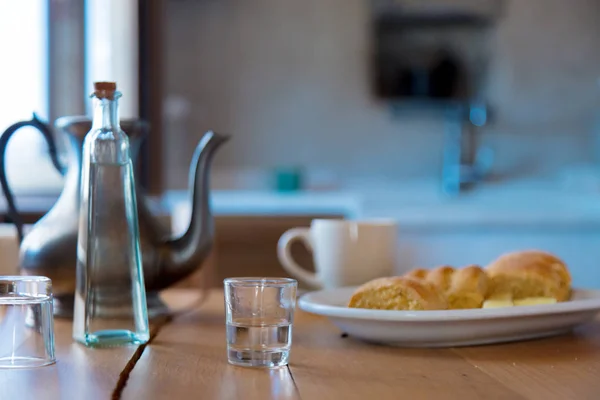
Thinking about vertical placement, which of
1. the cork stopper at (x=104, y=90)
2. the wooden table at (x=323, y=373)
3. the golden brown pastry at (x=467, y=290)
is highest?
the cork stopper at (x=104, y=90)

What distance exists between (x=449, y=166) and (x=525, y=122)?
1.42 feet

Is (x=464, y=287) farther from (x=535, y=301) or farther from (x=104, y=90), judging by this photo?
(x=104, y=90)

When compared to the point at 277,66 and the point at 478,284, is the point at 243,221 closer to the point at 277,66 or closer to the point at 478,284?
the point at 277,66

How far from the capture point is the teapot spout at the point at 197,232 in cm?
93

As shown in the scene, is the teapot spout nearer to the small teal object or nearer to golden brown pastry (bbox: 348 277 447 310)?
golden brown pastry (bbox: 348 277 447 310)

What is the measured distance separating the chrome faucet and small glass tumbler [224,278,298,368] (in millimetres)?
2813

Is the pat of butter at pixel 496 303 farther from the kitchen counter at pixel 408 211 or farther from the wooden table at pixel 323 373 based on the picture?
the kitchen counter at pixel 408 211

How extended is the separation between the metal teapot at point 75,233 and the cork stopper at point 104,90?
6.1 inches

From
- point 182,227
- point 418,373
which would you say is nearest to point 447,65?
point 182,227

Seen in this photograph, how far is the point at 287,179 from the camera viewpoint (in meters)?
3.26

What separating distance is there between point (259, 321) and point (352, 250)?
45cm

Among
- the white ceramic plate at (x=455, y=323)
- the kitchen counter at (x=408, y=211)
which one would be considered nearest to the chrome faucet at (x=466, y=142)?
the kitchen counter at (x=408, y=211)

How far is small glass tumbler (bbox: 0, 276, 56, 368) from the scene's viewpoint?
67cm

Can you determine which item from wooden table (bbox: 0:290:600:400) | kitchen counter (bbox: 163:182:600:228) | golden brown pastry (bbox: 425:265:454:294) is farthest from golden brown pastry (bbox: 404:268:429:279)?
kitchen counter (bbox: 163:182:600:228)
